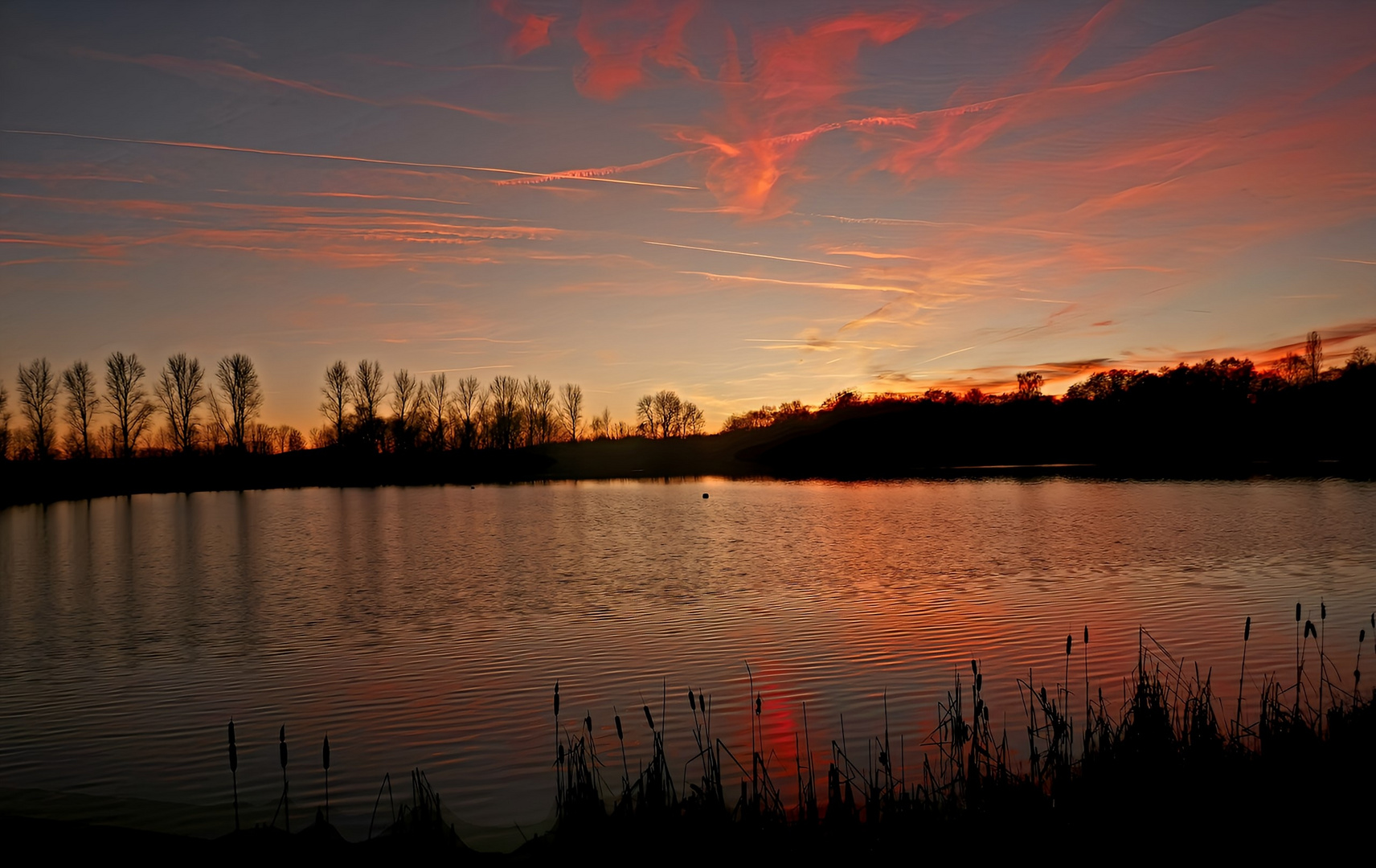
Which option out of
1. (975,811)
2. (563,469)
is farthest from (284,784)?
(563,469)

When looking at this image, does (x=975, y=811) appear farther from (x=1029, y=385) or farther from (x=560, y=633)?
(x=1029, y=385)

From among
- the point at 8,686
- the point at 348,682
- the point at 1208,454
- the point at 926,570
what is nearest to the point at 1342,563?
the point at 926,570

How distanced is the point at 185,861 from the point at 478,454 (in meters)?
139

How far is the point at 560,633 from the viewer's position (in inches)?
696

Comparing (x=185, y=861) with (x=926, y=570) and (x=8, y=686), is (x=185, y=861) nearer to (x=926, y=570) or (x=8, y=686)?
(x=8, y=686)

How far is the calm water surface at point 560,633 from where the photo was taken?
10516 millimetres

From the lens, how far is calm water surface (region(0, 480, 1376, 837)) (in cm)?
1052

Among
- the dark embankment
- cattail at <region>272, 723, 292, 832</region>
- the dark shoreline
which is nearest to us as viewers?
cattail at <region>272, 723, 292, 832</region>

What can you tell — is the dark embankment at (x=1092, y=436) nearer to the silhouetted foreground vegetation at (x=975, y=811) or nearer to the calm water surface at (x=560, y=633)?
the calm water surface at (x=560, y=633)

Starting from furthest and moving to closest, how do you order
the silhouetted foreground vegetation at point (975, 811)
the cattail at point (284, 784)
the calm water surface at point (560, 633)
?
the calm water surface at point (560, 633), the silhouetted foreground vegetation at point (975, 811), the cattail at point (284, 784)

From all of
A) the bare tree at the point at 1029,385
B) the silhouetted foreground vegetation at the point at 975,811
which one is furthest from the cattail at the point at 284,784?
the bare tree at the point at 1029,385

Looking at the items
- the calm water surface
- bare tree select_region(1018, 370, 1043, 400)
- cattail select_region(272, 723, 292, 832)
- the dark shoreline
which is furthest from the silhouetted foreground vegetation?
bare tree select_region(1018, 370, 1043, 400)

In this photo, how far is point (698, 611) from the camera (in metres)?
19.6

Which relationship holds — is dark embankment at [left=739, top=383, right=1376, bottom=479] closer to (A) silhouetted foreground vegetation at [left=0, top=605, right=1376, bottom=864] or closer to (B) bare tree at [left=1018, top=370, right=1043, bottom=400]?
(B) bare tree at [left=1018, top=370, right=1043, bottom=400]
